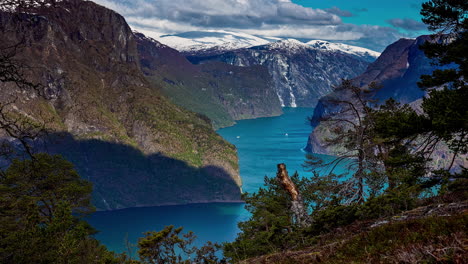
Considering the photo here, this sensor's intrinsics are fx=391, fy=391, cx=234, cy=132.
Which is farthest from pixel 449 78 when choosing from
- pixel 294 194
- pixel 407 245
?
pixel 407 245

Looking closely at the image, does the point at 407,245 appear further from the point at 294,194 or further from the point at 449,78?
the point at 449,78

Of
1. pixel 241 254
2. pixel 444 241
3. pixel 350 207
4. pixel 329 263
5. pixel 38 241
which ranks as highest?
pixel 444 241

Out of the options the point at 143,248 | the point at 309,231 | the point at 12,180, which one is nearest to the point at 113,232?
the point at 12,180

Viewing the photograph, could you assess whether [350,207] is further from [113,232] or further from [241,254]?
[113,232]

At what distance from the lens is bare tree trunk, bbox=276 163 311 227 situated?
1566 cm

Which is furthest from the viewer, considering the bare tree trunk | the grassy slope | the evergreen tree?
the bare tree trunk

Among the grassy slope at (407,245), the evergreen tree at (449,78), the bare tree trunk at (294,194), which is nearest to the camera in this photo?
the grassy slope at (407,245)

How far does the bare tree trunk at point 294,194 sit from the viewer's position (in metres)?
15.7

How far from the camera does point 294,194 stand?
16.0m

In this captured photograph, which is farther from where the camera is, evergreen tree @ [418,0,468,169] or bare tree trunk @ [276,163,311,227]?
bare tree trunk @ [276,163,311,227]

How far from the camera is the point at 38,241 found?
17547 millimetres

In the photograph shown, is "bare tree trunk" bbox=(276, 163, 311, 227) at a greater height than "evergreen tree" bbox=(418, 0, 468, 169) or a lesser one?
lesser

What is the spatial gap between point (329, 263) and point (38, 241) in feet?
50.4

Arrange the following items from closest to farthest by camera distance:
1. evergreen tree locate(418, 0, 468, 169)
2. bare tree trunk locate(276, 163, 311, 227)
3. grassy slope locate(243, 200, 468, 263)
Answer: grassy slope locate(243, 200, 468, 263)
evergreen tree locate(418, 0, 468, 169)
bare tree trunk locate(276, 163, 311, 227)
